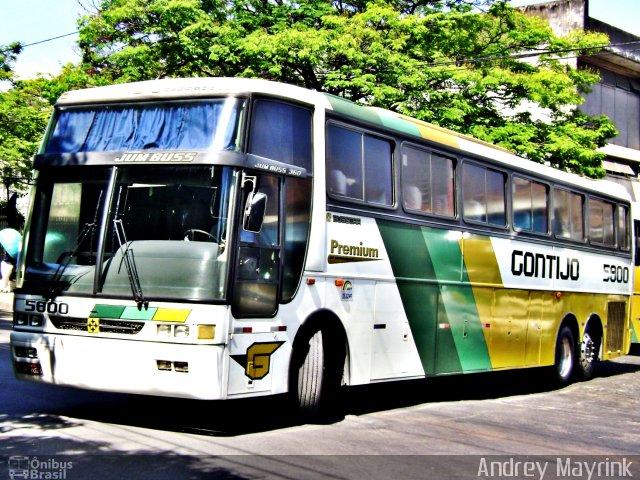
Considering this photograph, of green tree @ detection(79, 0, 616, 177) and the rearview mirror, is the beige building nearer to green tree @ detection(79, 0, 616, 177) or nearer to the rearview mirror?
green tree @ detection(79, 0, 616, 177)

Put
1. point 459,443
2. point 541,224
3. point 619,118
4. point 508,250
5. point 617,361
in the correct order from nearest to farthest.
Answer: point 459,443 < point 508,250 < point 541,224 < point 617,361 < point 619,118

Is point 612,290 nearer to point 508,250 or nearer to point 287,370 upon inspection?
point 508,250

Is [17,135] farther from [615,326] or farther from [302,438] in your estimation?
[302,438]

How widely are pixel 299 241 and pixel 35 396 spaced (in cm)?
351

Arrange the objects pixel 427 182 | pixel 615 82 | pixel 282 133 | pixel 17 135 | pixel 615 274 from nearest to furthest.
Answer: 1. pixel 282 133
2. pixel 427 182
3. pixel 615 274
4. pixel 17 135
5. pixel 615 82

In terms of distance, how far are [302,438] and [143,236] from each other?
8.04ft

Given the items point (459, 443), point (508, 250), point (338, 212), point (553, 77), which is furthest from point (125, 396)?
point (553, 77)

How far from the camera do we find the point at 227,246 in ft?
27.8

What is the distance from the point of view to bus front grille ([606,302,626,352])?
17928 millimetres

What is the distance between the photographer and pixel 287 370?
30.1 ft

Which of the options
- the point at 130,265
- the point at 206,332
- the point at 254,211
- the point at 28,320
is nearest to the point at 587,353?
the point at 254,211

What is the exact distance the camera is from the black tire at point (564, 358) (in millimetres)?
16094

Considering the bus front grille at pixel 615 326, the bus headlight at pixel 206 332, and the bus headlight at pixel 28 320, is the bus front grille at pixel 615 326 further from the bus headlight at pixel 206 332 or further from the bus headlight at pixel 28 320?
the bus headlight at pixel 28 320

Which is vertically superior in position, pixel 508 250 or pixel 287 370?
pixel 508 250
